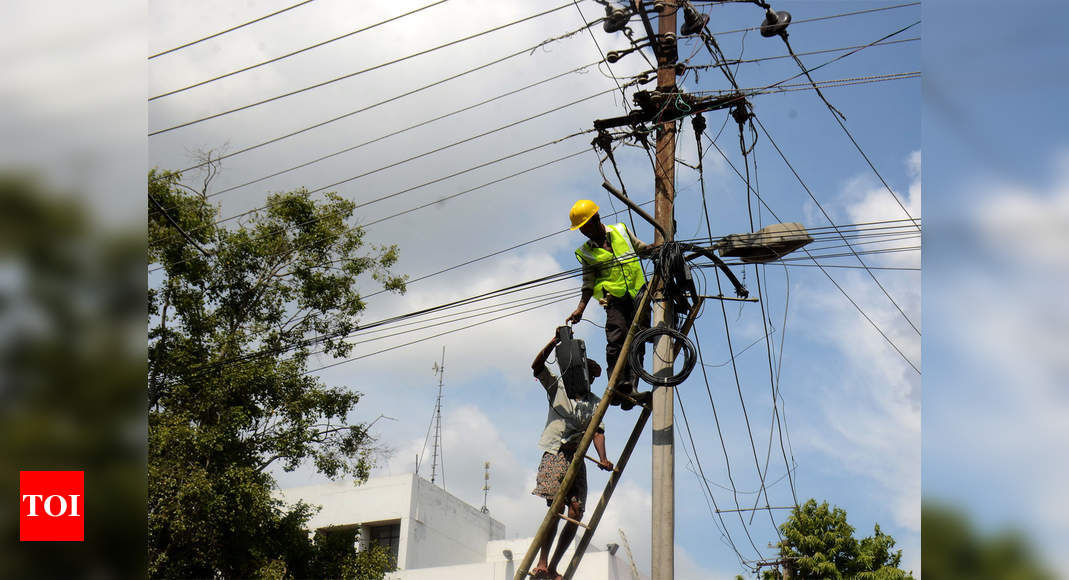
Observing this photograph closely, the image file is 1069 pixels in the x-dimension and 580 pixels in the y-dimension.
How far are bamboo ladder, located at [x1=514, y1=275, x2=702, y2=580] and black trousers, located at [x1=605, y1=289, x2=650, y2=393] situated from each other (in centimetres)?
10

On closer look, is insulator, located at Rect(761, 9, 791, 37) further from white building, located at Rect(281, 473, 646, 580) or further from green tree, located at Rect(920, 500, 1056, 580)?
white building, located at Rect(281, 473, 646, 580)

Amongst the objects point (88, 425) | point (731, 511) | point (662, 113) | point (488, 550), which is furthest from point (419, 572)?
point (88, 425)

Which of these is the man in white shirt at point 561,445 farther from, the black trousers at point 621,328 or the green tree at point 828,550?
the green tree at point 828,550

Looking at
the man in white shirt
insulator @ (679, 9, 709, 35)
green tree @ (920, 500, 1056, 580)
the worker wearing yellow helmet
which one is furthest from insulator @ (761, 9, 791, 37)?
green tree @ (920, 500, 1056, 580)

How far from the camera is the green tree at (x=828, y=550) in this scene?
20.2 metres

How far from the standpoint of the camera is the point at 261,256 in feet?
53.5

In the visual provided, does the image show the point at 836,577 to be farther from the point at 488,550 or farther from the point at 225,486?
the point at 225,486

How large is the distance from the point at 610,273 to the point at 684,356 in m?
1.01

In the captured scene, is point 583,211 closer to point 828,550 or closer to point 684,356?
point 684,356

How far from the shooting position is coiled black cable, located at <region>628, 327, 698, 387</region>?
25.4 ft

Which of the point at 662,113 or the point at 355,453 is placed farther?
the point at 355,453

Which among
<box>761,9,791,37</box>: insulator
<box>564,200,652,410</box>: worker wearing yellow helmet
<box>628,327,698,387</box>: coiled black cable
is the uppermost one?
<box>761,9,791,37</box>: insulator

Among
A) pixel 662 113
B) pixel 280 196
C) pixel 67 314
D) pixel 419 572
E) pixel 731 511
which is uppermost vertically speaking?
pixel 280 196

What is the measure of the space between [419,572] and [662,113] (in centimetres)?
1554
